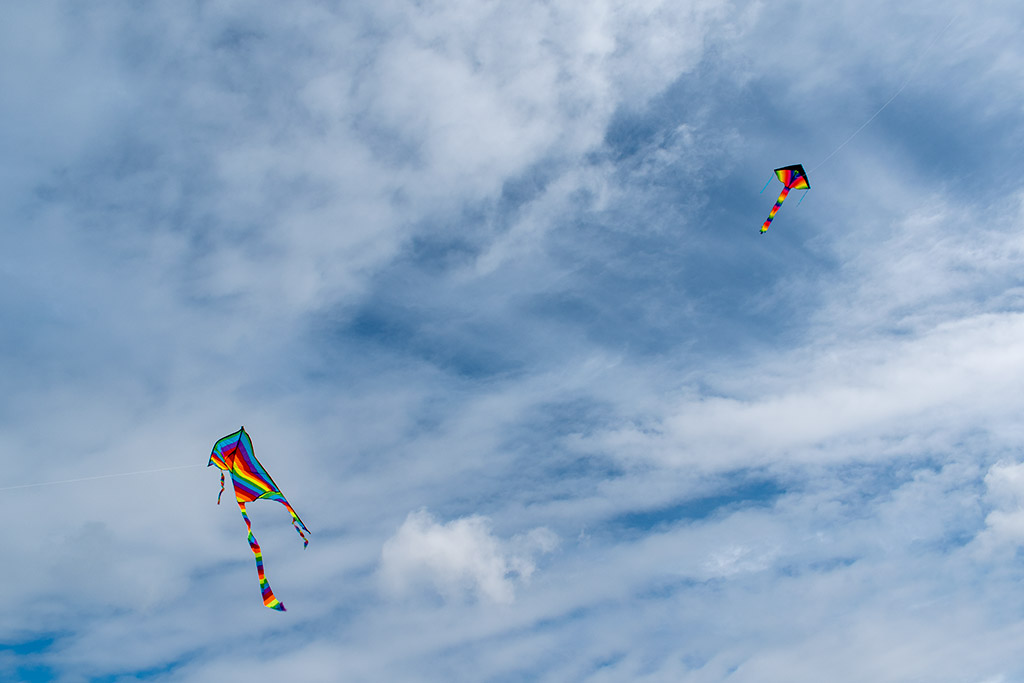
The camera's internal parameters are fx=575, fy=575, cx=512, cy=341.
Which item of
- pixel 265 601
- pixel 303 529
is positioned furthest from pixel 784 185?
pixel 265 601

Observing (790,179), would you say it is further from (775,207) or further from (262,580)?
(262,580)

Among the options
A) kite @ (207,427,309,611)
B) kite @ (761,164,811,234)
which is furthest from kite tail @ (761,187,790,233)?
kite @ (207,427,309,611)

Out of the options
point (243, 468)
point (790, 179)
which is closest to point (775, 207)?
point (790, 179)

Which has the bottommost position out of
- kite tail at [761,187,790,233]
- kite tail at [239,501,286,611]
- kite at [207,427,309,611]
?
kite tail at [239,501,286,611]

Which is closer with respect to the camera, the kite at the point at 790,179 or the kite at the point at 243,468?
the kite at the point at 243,468

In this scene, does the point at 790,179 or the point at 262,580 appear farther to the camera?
the point at 790,179

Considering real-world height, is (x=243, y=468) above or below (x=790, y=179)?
below

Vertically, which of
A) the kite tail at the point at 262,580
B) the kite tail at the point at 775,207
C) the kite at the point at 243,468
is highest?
the kite tail at the point at 775,207

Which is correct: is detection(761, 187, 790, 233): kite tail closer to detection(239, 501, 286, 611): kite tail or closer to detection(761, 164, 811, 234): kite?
detection(761, 164, 811, 234): kite

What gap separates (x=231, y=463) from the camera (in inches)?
1415

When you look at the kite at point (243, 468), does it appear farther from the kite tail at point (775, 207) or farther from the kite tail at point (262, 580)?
the kite tail at point (775, 207)

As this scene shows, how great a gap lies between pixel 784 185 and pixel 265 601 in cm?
4916

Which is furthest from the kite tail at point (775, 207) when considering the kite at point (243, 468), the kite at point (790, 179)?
the kite at point (243, 468)

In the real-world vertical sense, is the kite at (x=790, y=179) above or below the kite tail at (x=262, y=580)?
above
